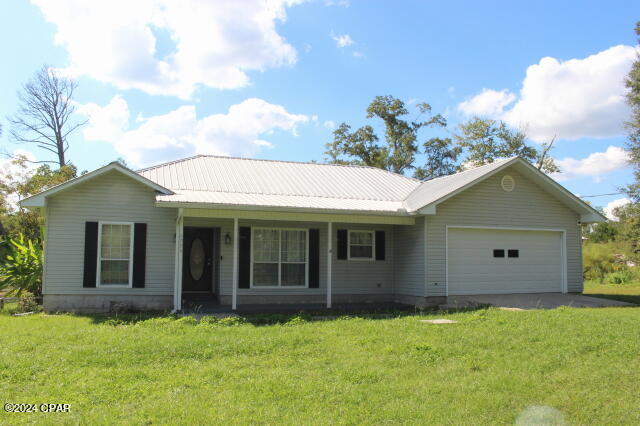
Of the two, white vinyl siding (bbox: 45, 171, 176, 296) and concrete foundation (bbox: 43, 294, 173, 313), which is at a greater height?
white vinyl siding (bbox: 45, 171, 176, 296)

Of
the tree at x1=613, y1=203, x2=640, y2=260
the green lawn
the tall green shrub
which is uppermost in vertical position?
the tree at x1=613, y1=203, x2=640, y2=260

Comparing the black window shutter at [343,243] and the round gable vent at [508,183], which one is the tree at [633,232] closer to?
the round gable vent at [508,183]

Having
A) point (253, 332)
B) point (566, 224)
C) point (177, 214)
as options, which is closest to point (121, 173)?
point (177, 214)

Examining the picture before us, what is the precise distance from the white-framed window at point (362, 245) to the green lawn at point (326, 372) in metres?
5.05

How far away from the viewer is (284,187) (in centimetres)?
A: 1474

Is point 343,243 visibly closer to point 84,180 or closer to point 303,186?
point 303,186

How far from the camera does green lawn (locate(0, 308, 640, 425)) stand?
5.05 metres

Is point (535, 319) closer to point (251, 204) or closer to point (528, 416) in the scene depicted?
point (528, 416)

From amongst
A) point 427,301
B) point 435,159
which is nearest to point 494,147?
point 435,159

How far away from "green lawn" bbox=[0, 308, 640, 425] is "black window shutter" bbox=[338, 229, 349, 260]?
15.9 feet

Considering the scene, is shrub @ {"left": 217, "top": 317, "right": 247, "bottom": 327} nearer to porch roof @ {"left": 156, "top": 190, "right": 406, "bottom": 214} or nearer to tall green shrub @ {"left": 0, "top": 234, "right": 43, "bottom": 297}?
porch roof @ {"left": 156, "top": 190, "right": 406, "bottom": 214}

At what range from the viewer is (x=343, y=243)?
14375mm

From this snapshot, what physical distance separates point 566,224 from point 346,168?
724cm

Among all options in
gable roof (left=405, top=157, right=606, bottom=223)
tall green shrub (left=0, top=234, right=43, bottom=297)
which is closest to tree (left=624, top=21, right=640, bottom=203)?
gable roof (left=405, top=157, right=606, bottom=223)
